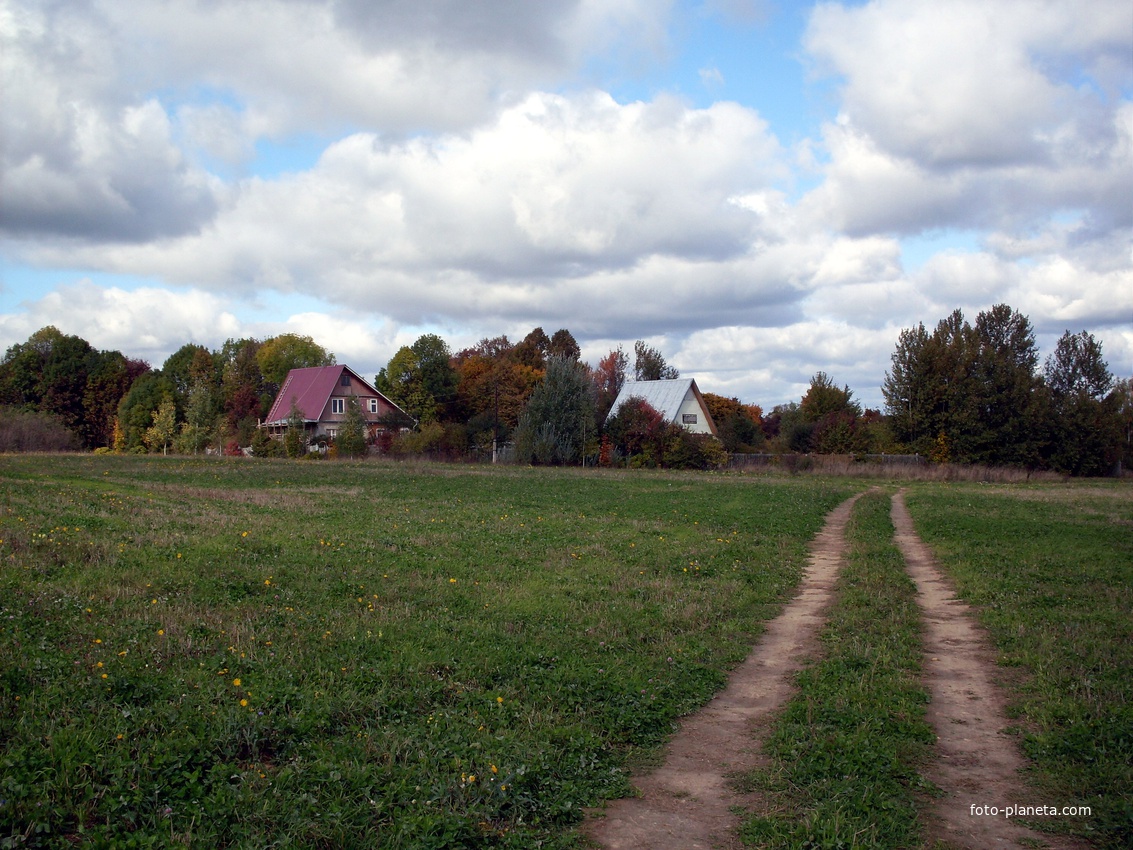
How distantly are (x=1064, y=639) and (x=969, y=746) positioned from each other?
4043mm

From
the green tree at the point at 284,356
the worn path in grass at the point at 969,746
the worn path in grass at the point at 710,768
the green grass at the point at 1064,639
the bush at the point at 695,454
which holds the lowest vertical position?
the worn path in grass at the point at 710,768

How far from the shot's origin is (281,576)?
11.4m

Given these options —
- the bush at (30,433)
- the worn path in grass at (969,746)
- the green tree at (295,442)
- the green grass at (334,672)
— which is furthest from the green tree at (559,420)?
the worn path in grass at (969,746)

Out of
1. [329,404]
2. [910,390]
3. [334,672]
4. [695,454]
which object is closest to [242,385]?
[329,404]

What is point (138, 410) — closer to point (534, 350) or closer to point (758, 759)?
point (534, 350)

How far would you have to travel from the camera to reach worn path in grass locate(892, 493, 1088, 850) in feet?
16.9

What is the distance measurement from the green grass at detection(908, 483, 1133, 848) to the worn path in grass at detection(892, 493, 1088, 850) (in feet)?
0.57

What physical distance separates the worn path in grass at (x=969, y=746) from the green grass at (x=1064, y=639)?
0.57 ft

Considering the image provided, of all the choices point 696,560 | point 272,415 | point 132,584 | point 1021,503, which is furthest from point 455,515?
point 272,415

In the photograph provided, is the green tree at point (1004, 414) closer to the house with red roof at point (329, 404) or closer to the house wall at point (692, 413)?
the house wall at point (692, 413)

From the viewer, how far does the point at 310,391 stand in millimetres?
78062

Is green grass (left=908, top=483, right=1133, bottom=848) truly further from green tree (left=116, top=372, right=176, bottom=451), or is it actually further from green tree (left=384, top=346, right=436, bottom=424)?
green tree (left=116, top=372, right=176, bottom=451)

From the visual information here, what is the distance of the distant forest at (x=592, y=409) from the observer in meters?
58.6

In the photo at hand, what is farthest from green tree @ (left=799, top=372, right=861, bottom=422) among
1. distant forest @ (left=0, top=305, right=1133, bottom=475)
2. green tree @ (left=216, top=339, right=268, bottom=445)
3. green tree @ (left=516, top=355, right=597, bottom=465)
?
green tree @ (left=216, top=339, right=268, bottom=445)
